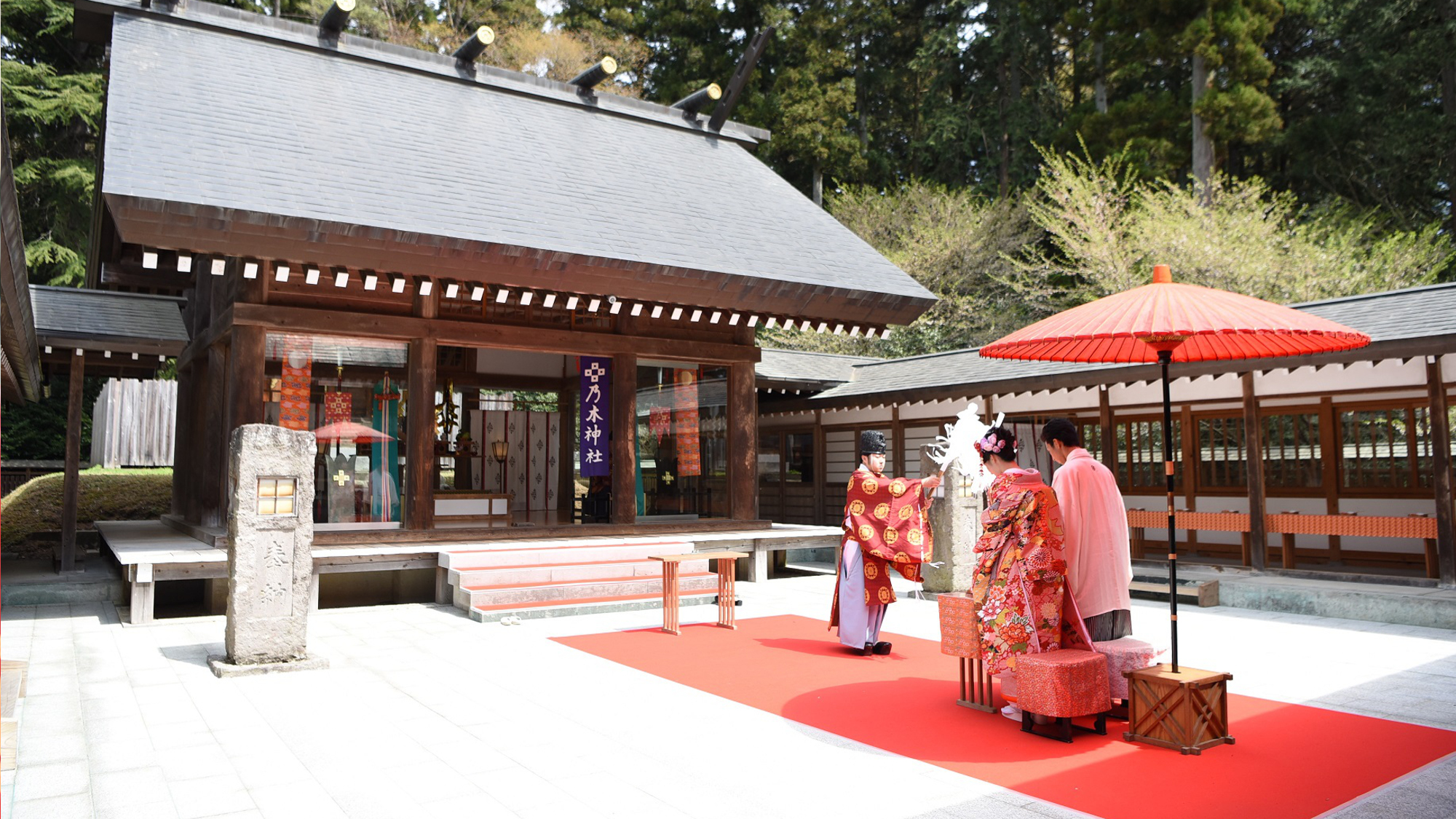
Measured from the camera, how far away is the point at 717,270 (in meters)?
10.1

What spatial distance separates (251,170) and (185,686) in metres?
4.88

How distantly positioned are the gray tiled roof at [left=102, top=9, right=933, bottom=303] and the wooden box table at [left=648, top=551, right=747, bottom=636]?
3.39 metres

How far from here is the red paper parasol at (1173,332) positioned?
169 inches

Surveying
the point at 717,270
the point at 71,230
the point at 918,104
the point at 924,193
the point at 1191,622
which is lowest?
the point at 1191,622

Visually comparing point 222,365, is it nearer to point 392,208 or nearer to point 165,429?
point 392,208

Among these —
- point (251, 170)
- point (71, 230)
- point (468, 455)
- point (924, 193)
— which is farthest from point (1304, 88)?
point (71, 230)

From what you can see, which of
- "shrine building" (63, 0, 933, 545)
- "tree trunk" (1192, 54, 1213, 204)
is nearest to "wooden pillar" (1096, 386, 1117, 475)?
"shrine building" (63, 0, 933, 545)

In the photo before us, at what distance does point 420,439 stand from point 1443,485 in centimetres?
982

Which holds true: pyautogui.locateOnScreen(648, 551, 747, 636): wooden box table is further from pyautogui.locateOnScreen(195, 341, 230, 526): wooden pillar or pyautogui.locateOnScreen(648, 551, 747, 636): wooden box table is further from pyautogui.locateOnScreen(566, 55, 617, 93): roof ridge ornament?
pyautogui.locateOnScreen(566, 55, 617, 93): roof ridge ornament

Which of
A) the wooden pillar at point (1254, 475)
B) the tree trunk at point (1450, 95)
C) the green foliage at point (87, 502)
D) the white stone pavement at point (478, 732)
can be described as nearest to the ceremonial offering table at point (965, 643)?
the white stone pavement at point (478, 732)

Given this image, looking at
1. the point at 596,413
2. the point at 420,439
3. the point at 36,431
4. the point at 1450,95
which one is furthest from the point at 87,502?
the point at 1450,95

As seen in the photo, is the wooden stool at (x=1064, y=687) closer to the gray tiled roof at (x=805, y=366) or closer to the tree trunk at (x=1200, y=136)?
the gray tiled roof at (x=805, y=366)

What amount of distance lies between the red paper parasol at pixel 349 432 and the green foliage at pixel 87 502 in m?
6.40

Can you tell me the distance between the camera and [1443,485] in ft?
28.2
